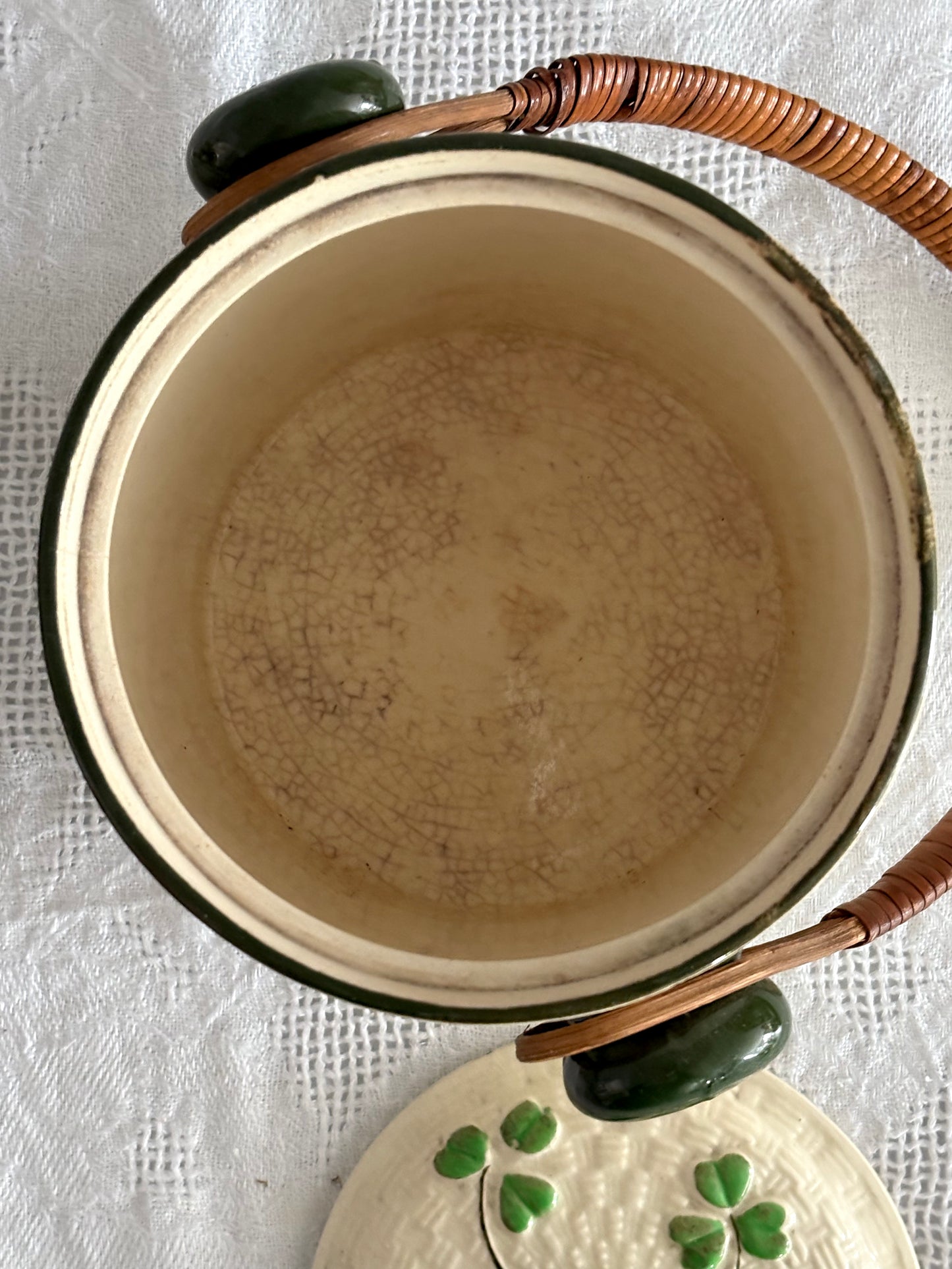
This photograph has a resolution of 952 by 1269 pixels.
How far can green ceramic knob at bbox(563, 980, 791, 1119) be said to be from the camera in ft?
1.74

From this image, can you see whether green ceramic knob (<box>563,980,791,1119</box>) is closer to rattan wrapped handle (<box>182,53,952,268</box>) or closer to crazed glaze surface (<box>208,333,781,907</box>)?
crazed glaze surface (<box>208,333,781,907</box>)

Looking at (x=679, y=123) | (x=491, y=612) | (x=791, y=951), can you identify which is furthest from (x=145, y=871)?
(x=679, y=123)

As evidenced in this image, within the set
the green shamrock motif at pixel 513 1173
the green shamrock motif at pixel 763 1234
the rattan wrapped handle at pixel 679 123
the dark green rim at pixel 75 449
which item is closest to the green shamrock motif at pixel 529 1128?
the green shamrock motif at pixel 513 1173

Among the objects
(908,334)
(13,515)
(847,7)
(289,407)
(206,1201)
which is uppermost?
(847,7)

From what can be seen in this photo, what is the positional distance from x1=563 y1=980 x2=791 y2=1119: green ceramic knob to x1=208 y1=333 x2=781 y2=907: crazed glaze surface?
0.12 meters

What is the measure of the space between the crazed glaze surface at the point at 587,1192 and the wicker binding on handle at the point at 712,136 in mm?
184

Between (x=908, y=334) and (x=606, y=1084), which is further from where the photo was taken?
(x=908, y=334)

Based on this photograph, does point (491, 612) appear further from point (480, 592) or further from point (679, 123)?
point (679, 123)

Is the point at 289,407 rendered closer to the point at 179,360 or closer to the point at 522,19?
the point at 179,360

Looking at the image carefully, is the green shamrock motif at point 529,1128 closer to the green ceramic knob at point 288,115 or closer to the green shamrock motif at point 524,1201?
the green shamrock motif at point 524,1201

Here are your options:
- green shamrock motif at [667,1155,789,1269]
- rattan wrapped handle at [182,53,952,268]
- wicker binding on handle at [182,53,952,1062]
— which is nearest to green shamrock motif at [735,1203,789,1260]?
green shamrock motif at [667,1155,789,1269]

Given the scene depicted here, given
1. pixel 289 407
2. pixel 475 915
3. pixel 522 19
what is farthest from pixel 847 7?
pixel 475 915

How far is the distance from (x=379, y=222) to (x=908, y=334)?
1.30 feet

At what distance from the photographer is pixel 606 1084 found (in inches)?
21.2
